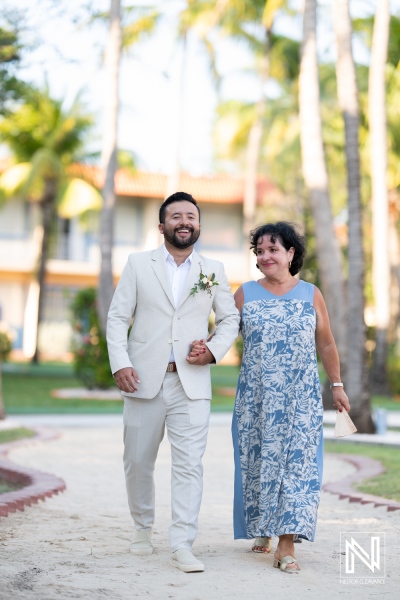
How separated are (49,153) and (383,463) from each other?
24.2 metres

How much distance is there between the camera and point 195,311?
619 centimetres

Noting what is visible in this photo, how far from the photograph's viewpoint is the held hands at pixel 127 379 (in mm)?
5977

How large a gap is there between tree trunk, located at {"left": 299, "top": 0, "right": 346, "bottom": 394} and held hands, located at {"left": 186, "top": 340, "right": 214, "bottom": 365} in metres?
10.2

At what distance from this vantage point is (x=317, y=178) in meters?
16.1

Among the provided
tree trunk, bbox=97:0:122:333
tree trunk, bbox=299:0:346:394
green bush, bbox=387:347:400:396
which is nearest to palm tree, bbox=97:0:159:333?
tree trunk, bbox=97:0:122:333

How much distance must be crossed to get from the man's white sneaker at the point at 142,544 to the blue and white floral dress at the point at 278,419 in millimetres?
515

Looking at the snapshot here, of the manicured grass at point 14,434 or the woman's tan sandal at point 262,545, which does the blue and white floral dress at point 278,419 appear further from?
the manicured grass at point 14,434

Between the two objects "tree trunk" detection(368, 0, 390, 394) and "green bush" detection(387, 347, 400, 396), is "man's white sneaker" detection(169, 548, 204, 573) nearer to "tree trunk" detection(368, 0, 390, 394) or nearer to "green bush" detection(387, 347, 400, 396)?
"tree trunk" detection(368, 0, 390, 394)

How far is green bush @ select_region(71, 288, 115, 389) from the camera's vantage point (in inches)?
858

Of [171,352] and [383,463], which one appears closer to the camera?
[171,352]

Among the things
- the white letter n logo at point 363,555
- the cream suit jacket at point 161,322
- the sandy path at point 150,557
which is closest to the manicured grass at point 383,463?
the sandy path at point 150,557

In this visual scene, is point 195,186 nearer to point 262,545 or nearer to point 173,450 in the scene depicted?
point 262,545

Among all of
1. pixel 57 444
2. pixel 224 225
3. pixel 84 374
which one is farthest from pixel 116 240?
pixel 57 444

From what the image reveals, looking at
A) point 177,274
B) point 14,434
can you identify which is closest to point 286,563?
point 177,274
